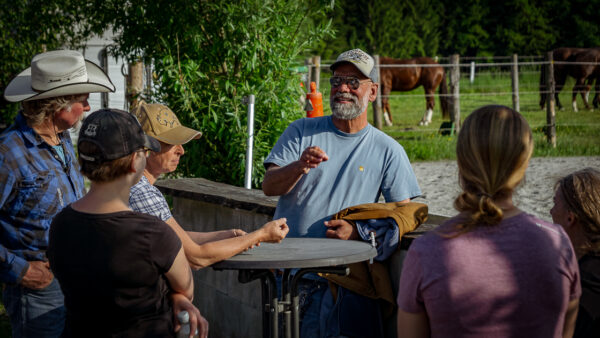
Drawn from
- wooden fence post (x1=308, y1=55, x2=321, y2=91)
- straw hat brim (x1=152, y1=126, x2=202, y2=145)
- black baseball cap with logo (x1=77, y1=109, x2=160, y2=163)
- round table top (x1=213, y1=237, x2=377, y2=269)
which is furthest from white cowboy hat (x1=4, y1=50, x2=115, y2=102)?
wooden fence post (x1=308, y1=55, x2=321, y2=91)

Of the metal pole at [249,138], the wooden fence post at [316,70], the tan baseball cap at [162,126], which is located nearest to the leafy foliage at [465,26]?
the wooden fence post at [316,70]

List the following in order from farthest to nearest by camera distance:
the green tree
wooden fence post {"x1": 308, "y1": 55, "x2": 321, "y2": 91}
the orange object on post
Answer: wooden fence post {"x1": 308, "y1": 55, "x2": 321, "y2": 91}
the orange object on post
the green tree

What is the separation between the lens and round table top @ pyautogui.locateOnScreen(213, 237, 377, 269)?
99.7 inches

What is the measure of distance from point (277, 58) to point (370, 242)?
3201 mm

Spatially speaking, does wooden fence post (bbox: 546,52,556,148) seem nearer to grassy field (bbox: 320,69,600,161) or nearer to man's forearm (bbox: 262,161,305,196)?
grassy field (bbox: 320,69,600,161)

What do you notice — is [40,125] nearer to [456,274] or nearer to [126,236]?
[126,236]

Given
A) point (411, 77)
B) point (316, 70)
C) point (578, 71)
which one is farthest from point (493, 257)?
point (578, 71)

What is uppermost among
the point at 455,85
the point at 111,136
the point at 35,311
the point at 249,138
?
the point at 455,85

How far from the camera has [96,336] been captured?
2.15 m

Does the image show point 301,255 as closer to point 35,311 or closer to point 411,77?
point 35,311

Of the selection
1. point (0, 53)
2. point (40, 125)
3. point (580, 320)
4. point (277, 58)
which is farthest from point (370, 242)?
point (0, 53)

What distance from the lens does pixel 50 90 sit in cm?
288

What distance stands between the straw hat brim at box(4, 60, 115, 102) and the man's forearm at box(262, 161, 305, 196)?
0.89 meters

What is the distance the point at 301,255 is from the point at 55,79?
1.33 m
